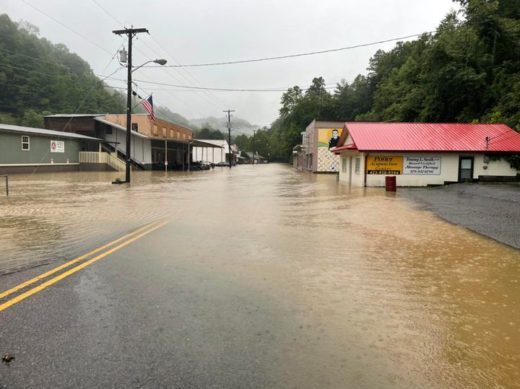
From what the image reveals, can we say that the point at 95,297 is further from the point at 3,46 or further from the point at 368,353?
the point at 3,46

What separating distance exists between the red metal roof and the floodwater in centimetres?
1392

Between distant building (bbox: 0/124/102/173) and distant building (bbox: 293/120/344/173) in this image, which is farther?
distant building (bbox: 293/120/344/173)

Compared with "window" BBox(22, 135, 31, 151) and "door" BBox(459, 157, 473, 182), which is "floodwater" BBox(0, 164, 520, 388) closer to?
"door" BBox(459, 157, 473, 182)

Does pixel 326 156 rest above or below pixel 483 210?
above

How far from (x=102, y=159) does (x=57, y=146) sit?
17.0ft

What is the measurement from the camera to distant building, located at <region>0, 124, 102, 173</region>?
124ft

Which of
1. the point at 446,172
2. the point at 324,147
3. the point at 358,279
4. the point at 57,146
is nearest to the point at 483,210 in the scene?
the point at 358,279

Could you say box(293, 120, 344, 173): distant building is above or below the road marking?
above

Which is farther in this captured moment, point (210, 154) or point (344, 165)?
point (210, 154)

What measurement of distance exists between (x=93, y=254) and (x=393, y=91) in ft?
201

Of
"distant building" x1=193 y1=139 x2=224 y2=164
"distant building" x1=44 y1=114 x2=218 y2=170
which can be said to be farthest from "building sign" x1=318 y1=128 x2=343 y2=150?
"distant building" x1=193 y1=139 x2=224 y2=164

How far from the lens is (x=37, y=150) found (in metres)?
41.8

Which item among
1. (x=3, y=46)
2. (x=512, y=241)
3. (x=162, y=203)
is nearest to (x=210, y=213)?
(x=162, y=203)

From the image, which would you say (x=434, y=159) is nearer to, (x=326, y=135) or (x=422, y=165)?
(x=422, y=165)
